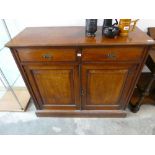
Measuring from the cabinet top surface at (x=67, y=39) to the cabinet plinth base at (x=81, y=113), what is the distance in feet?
2.72

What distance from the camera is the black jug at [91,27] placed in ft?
3.29

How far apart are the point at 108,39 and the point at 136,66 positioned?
330mm

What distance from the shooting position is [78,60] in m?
1.04

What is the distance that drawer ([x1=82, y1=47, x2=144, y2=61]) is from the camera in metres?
0.98

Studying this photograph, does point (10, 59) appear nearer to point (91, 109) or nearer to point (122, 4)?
point (91, 109)

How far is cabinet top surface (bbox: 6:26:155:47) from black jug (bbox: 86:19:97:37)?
0.14ft

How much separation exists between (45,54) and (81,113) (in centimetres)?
82

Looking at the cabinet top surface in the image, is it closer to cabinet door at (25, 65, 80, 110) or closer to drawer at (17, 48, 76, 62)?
drawer at (17, 48, 76, 62)

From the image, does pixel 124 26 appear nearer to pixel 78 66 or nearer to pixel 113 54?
pixel 113 54

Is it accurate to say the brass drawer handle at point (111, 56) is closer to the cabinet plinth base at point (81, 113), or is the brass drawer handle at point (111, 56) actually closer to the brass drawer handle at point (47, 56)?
the brass drawer handle at point (47, 56)

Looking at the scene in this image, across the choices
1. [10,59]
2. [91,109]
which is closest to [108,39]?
[91,109]

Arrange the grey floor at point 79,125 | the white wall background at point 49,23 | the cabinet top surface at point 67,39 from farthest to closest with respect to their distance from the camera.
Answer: the grey floor at point 79,125
the white wall background at point 49,23
the cabinet top surface at point 67,39

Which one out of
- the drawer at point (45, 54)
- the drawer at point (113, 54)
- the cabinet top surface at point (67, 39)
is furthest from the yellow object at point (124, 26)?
the drawer at point (45, 54)
